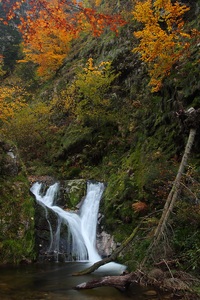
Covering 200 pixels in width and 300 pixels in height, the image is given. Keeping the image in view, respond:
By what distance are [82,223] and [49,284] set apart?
182 inches

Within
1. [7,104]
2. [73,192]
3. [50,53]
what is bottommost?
[73,192]

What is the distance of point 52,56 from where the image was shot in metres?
27.6

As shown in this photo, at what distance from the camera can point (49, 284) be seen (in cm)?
669

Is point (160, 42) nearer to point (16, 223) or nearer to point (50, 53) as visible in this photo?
point (16, 223)

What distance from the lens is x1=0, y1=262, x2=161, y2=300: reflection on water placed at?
5.65 metres

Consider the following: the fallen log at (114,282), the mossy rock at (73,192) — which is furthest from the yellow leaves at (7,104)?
the fallen log at (114,282)

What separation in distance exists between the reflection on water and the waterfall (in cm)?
103

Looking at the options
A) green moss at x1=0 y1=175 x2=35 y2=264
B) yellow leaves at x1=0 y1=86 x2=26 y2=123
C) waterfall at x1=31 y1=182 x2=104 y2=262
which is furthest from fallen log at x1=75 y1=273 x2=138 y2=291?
yellow leaves at x1=0 y1=86 x2=26 y2=123

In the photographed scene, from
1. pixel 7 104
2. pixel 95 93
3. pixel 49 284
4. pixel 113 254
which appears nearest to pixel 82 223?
pixel 113 254

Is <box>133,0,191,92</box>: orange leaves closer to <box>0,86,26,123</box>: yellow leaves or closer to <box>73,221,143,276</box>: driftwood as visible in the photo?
<box>73,221,143,276</box>: driftwood

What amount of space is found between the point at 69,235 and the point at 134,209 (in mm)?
2701

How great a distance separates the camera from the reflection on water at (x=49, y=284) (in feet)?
18.5

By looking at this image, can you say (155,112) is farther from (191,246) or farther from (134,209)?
(191,246)

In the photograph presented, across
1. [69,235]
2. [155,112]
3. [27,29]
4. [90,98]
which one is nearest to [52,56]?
[90,98]
